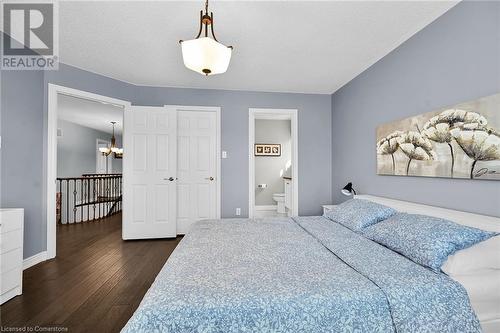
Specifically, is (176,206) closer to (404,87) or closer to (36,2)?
(36,2)

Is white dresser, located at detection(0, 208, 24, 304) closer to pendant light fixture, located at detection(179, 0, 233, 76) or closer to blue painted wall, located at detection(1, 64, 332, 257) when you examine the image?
blue painted wall, located at detection(1, 64, 332, 257)

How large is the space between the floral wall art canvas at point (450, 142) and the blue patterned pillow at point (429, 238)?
54cm

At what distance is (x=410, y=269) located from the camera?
1285 millimetres

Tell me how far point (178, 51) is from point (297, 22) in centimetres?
141

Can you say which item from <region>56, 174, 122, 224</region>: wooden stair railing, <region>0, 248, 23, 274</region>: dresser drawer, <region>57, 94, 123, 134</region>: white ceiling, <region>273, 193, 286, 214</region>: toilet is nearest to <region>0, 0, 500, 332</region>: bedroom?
<region>0, 248, 23, 274</region>: dresser drawer

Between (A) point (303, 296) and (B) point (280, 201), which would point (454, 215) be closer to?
(A) point (303, 296)

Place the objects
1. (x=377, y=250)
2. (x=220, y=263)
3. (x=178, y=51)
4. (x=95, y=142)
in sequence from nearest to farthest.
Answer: (x=220, y=263) < (x=377, y=250) < (x=178, y=51) < (x=95, y=142)

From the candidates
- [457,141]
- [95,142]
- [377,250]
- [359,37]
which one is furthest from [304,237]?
[95,142]

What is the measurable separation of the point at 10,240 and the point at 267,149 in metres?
5.06

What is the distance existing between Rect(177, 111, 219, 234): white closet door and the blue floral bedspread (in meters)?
2.48

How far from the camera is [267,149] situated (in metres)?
6.20

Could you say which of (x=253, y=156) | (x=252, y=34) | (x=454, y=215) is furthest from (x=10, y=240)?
(x=454, y=215)

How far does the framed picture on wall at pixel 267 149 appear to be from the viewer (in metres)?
6.17

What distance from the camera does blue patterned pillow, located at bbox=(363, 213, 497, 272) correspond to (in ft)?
4.31
